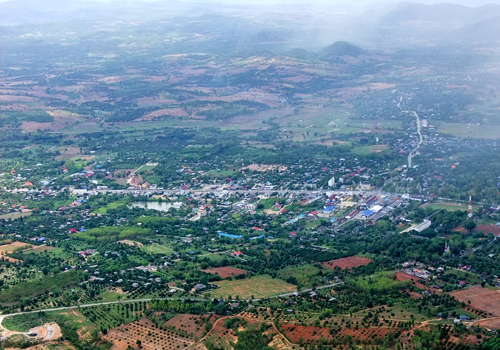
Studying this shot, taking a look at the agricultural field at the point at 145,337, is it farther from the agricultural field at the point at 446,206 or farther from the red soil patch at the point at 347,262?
the agricultural field at the point at 446,206

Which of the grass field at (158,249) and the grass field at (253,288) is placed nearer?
the grass field at (253,288)

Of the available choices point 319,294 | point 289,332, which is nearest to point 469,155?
point 319,294

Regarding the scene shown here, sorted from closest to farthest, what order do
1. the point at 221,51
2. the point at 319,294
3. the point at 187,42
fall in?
the point at 319,294, the point at 221,51, the point at 187,42

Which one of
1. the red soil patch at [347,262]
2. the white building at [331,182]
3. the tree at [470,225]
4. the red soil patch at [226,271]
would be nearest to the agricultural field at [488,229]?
the tree at [470,225]

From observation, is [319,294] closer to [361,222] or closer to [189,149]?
[361,222]

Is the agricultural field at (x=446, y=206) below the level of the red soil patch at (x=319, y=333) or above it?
below

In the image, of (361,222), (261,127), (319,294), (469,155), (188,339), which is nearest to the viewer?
(188,339)

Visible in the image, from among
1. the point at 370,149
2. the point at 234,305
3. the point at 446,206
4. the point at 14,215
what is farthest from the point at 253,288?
the point at 370,149
